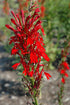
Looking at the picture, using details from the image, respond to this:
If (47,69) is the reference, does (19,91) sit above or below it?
below

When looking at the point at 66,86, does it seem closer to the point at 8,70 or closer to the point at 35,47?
the point at 8,70

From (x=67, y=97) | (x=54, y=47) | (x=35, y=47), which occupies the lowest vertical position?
(x=67, y=97)

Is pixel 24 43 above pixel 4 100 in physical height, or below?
above

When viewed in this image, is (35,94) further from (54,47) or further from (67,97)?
(54,47)

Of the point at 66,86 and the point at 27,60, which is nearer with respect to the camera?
the point at 27,60

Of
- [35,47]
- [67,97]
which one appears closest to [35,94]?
[35,47]

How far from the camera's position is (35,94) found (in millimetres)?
1786

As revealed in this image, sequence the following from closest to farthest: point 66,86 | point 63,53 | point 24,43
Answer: point 24,43, point 63,53, point 66,86

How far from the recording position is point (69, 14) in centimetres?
635

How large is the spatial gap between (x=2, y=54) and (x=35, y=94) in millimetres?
5438

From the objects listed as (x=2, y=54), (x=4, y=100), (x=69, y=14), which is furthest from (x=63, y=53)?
(x=2, y=54)

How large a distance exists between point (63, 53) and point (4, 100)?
1.98 m

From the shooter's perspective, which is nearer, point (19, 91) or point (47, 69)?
point (19, 91)

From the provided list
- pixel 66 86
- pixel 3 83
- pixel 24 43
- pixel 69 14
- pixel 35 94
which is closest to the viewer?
pixel 24 43
